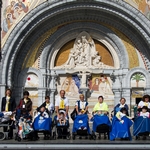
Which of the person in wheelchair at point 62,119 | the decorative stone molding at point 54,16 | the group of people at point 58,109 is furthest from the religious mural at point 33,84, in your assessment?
the person in wheelchair at point 62,119

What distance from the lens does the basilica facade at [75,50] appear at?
17.8 metres

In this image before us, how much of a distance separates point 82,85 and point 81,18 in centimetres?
344

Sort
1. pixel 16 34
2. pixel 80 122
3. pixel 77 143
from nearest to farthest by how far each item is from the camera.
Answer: pixel 77 143
pixel 80 122
pixel 16 34

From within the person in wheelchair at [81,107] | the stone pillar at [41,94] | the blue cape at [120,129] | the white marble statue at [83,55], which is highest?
the white marble statue at [83,55]

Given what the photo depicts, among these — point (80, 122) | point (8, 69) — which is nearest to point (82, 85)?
point (8, 69)

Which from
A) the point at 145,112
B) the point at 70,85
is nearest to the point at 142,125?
the point at 145,112

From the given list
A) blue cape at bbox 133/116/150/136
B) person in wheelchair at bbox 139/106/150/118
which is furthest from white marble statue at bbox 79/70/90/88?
blue cape at bbox 133/116/150/136

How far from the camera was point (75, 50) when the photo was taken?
1931 centimetres

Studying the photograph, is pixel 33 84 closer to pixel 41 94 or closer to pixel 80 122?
pixel 41 94

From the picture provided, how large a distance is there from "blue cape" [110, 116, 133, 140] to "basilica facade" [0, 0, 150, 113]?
24.0 feet

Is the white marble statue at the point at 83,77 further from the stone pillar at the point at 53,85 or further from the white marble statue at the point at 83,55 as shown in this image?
the stone pillar at the point at 53,85

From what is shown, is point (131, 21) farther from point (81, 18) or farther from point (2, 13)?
→ point (2, 13)

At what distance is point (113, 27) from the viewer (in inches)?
744

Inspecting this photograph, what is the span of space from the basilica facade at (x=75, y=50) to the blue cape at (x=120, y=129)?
7.31m
